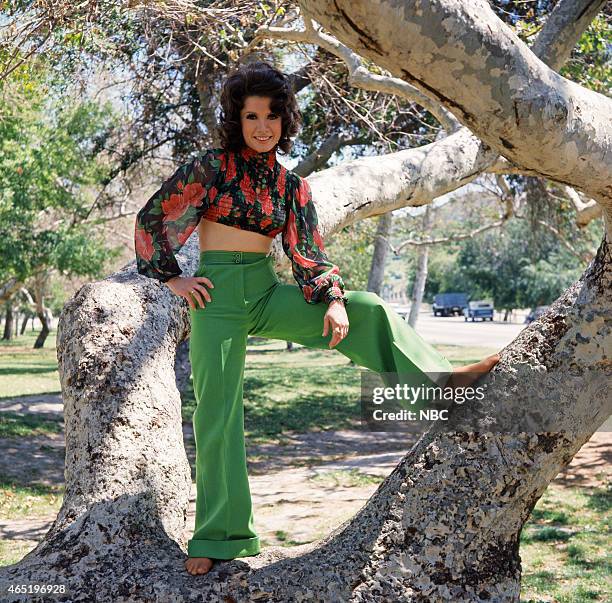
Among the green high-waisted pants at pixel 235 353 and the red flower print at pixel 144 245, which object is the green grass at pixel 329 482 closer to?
the green high-waisted pants at pixel 235 353

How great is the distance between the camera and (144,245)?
2.86 m

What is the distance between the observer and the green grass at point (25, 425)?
1046cm

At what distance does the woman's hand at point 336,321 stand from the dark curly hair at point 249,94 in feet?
2.35

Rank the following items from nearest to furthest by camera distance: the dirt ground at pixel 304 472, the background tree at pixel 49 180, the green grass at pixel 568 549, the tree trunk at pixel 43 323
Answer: the green grass at pixel 568 549, the dirt ground at pixel 304 472, the background tree at pixel 49 180, the tree trunk at pixel 43 323

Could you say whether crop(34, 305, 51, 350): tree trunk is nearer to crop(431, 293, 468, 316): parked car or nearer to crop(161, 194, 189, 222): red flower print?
crop(161, 194, 189, 222): red flower print

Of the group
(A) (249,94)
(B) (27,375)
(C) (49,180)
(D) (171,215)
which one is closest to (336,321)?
(D) (171,215)

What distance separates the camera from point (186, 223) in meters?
2.84

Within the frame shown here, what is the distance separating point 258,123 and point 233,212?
336 millimetres

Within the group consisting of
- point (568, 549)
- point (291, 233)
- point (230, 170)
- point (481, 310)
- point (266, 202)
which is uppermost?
point (230, 170)

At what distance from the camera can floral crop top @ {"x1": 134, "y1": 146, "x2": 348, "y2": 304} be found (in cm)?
283

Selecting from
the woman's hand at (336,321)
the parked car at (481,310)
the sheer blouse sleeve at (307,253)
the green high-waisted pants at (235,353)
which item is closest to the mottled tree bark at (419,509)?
the green high-waisted pants at (235,353)

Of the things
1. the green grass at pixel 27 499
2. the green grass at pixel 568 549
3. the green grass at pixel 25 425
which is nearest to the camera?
the green grass at pixel 568 549

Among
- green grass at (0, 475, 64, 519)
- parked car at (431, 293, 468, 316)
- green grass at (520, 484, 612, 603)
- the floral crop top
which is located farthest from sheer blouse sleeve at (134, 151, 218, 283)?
parked car at (431, 293, 468, 316)

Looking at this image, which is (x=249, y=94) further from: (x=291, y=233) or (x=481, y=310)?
(x=481, y=310)
